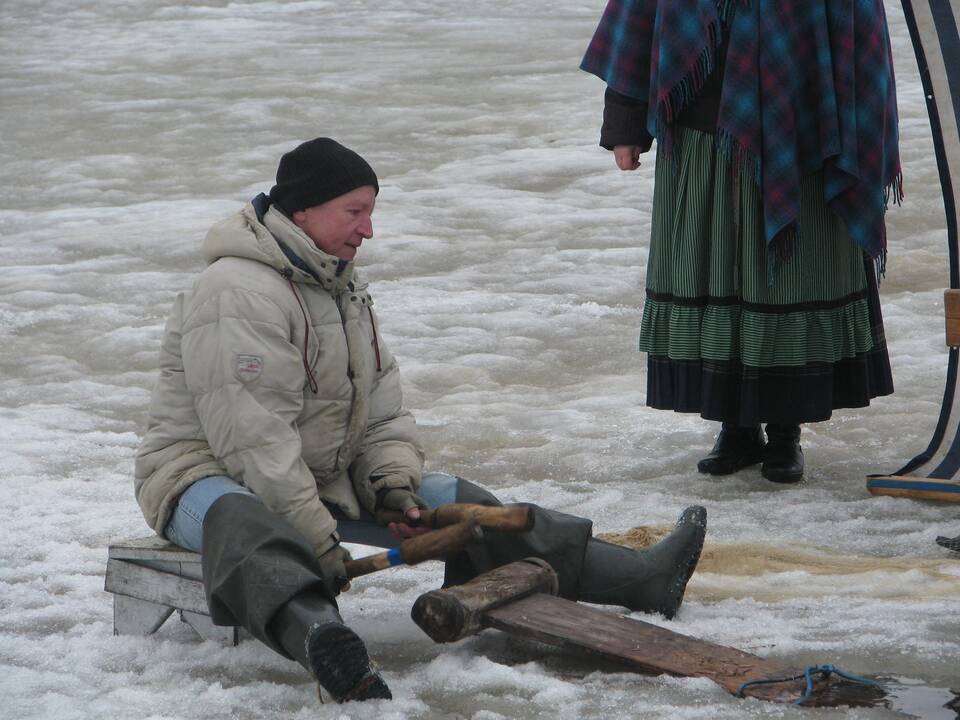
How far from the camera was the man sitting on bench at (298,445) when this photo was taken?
→ 270 centimetres

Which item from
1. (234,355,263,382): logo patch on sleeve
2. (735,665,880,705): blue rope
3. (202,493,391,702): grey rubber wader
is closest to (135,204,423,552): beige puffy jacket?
(234,355,263,382): logo patch on sleeve

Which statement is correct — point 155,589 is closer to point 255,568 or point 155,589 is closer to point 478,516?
point 255,568

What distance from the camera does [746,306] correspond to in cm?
394

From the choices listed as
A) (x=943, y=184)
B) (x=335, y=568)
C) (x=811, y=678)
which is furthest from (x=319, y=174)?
(x=943, y=184)

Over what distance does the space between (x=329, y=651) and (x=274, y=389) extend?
0.57m

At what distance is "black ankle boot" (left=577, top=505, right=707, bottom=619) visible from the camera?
306 cm

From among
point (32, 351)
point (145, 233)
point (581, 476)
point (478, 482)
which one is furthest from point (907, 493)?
point (145, 233)

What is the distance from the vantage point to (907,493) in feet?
13.0

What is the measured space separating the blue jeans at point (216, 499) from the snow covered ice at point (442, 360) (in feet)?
0.64

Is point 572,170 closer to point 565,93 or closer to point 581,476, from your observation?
point 565,93

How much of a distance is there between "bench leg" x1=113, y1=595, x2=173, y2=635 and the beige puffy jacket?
0.59 ft

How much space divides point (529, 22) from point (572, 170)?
5.79m

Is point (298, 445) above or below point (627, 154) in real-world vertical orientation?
below

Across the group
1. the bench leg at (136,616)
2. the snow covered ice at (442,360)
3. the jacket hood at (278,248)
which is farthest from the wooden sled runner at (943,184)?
the bench leg at (136,616)
